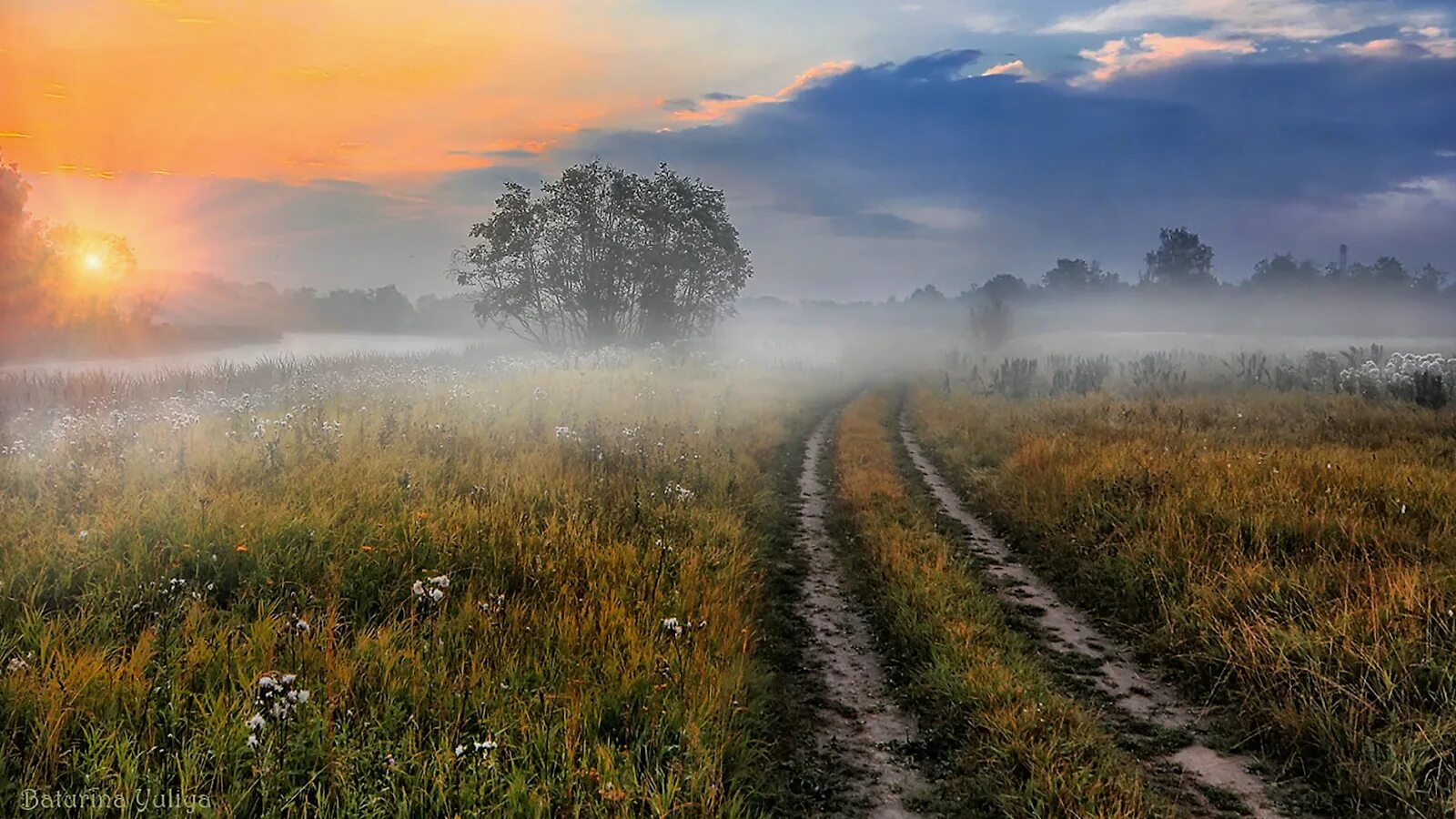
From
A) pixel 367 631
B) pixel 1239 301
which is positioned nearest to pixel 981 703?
pixel 367 631

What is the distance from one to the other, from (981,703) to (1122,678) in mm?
1782

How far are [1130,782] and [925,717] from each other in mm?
1417

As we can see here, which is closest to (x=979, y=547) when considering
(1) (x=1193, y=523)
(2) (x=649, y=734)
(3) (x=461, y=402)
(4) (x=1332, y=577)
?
(1) (x=1193, y=523)

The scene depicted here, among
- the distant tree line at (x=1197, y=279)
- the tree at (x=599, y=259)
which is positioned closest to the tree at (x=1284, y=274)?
the distant tree line at (x=1197, y=279)

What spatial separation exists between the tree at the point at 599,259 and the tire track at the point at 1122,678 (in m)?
33.2

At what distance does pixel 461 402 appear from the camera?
15789 millimetres

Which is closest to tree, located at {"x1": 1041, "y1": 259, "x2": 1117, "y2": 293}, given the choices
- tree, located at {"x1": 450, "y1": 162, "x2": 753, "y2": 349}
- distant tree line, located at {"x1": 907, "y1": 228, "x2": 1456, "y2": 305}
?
distant tree line, located at {"x1": 907, "y1": 228, "x2": 1456, "y2": 305}

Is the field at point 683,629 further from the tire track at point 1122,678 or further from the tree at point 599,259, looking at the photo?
the tree at point 599,259

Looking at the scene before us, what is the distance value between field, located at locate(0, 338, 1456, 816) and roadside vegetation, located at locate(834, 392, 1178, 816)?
3 centimetres

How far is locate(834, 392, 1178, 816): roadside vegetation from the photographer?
4051 mm

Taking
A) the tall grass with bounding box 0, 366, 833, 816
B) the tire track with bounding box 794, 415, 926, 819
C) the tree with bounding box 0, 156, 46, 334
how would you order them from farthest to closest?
the tree with bounding box 0, 156, 46, 334 < the tire track with bounding box 794, 415, 926, 819 < the tall grass with bounding box 0, 366, 833, 816

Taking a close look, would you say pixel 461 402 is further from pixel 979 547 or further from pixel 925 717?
pixel 925 717

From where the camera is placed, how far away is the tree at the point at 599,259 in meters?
39.0

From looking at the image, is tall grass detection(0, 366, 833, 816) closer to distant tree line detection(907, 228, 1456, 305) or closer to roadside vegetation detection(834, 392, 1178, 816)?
roadside vegetation detection(834, 392, 1178, 816)
